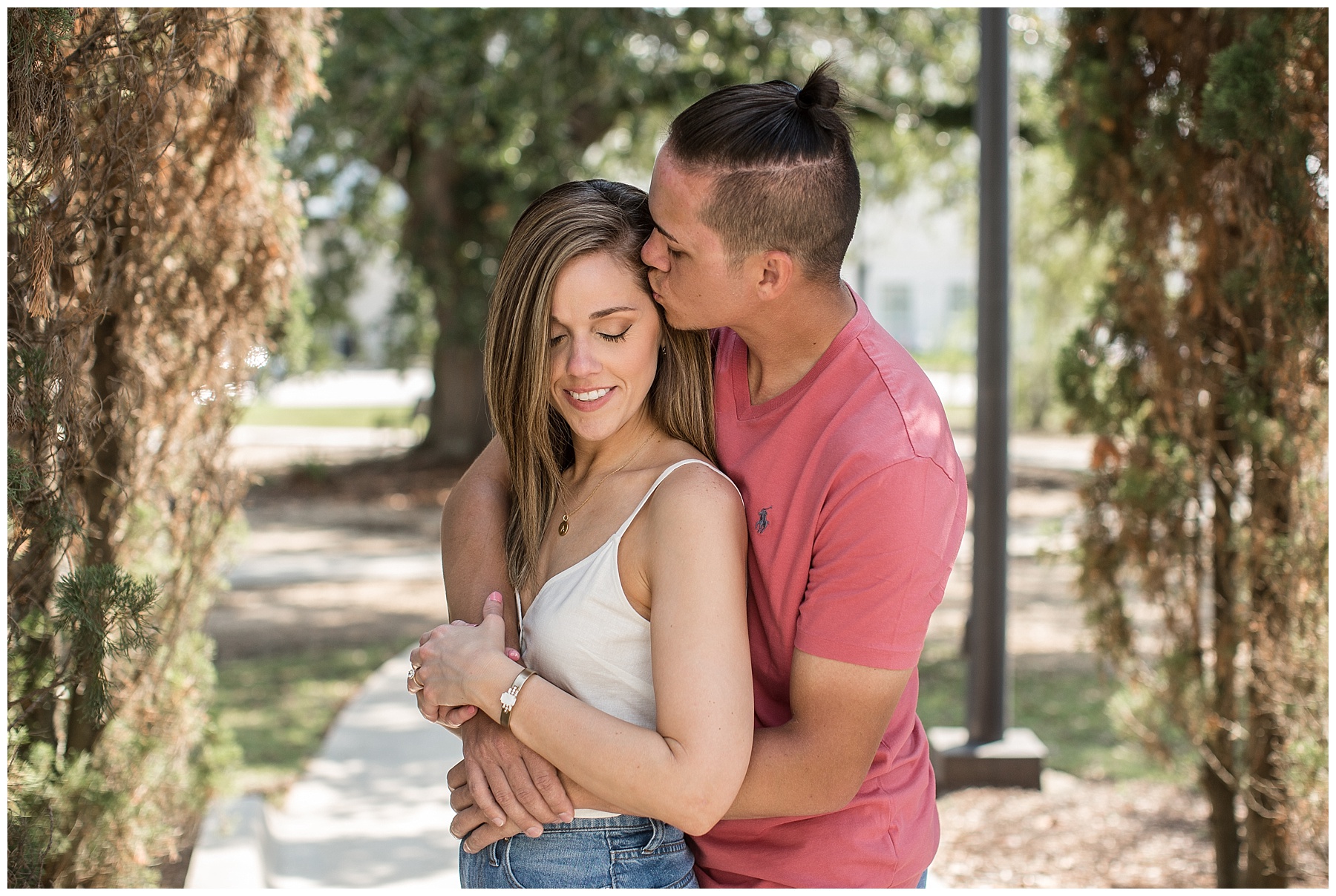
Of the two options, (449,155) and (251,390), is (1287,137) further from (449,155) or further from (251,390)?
(449,155)

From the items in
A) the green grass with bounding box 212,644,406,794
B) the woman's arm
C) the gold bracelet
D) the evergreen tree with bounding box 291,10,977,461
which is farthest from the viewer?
the evergreen tree with bounding box 291,10,977,461

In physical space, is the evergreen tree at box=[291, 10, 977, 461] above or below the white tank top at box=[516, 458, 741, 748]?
above

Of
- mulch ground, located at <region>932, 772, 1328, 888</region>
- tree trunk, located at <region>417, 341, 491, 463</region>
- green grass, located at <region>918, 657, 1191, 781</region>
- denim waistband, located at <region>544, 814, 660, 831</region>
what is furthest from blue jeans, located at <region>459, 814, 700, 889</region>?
tree trunk, located at <region>417, 341, 491, 463</region>

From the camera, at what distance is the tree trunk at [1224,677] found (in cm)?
402

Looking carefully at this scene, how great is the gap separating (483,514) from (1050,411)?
927 inches

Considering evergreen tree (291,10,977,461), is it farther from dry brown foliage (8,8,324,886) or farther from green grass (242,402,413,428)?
green grass (242,402,413,428)

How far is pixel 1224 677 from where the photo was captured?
161 inches

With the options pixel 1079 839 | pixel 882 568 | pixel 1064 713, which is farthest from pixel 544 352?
pixel 1064 713

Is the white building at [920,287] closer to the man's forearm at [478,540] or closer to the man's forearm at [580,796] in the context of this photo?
the man's forearm at [478,540]

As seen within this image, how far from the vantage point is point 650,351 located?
6.96ft

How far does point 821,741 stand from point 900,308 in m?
39.6

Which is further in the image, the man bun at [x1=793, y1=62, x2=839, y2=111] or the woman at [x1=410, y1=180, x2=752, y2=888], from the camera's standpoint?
the man bun at [x1=793, y1=62, x2=839, y2=111]

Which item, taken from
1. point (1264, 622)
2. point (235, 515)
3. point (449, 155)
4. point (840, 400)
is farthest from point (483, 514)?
point (449, 155)

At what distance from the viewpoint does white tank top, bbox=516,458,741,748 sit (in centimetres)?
196
